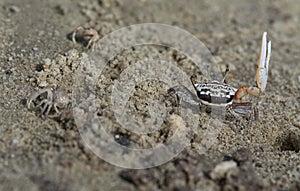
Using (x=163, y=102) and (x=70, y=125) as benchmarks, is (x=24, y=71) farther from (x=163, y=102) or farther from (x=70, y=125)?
(x=163, y=102)

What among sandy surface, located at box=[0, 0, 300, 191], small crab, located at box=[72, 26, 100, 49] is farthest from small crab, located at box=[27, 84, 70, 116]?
small crab, located at box=[72, 26, 100, 49]

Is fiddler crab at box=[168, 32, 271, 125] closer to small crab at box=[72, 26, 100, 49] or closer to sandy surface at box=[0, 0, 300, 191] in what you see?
sandy surface at box=[0, 0, 300, 191]

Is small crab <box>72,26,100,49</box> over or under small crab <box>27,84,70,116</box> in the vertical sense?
over

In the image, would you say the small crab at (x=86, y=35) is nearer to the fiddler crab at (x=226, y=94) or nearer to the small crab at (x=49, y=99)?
the small crab at (x=49, y=99)

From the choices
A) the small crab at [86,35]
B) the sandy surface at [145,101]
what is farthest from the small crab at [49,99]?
the small crab at [86,35]

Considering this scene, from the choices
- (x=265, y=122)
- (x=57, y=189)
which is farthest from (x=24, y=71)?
(x=265, y=122)

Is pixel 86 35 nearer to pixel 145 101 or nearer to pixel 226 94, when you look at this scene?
pixel 145 101
